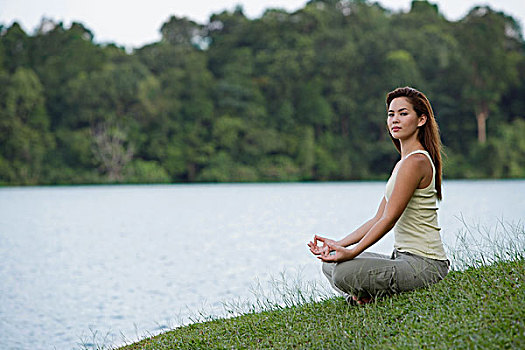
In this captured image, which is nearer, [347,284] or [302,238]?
[347,284]

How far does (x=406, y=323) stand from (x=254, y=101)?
45.0m

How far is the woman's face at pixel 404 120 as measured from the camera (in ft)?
12.0

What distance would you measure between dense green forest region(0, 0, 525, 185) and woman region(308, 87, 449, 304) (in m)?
39.4

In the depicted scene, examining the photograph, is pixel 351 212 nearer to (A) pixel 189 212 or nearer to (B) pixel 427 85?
(A) pixel 189 212

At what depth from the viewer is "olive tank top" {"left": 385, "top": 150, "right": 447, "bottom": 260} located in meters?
3.55

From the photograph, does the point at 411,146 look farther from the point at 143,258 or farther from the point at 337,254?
the point at 143,258

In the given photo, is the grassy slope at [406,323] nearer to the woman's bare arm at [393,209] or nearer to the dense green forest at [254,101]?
the woman's bare arm at [393,209]

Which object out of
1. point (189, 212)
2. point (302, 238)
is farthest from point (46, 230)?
point (302, 238)

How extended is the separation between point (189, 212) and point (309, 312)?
16520 millimetres

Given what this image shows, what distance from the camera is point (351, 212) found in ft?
61.5

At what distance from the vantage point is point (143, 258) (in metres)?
11.5

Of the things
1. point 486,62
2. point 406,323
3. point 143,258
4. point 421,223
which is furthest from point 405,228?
point 486,62

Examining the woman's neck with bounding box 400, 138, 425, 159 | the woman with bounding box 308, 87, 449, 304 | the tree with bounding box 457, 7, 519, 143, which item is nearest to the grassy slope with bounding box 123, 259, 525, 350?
the woman with bounding box 308, 87, 449, 304

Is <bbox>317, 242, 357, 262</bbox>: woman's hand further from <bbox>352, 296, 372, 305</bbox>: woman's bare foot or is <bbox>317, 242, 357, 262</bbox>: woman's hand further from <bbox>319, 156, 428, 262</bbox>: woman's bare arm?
<bbox>352, 296, 372, 305</bbox>: woman's bare foot
